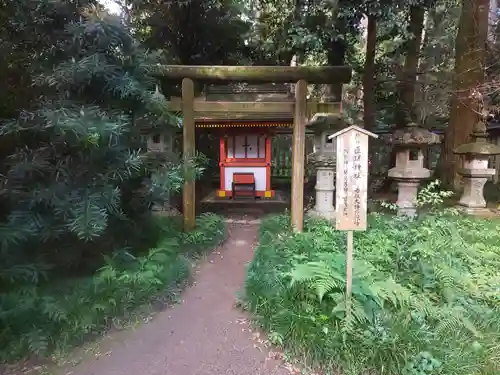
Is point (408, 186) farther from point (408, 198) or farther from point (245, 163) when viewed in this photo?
point (245, 163)

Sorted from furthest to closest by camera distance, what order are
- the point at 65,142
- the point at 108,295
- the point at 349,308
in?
the point at 108,295 < the point at 65,142 < the point at 349,308

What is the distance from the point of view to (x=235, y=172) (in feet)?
34.0

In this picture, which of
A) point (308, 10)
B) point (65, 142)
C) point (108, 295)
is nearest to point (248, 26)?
point (308, 10)

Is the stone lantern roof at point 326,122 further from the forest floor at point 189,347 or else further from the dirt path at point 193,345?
the forest floor at point 189,347

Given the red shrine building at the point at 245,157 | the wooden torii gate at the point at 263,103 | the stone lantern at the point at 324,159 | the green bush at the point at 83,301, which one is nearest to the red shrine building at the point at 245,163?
the red shrine building at the point at 245,157

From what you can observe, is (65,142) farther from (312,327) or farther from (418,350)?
(418,350)

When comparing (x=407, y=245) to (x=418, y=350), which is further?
(x=407, y=245)

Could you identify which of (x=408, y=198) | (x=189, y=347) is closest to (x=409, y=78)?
(x=408, y=198)

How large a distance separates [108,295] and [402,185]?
6.72m

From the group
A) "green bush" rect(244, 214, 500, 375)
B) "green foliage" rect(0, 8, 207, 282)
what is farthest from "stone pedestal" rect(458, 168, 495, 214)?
"green foliage" rect(0, 8, 207, 282)

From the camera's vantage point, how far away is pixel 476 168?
8.37 metres

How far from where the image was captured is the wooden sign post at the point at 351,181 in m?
3.82

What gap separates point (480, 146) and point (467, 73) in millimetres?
2504

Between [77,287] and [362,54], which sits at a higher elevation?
[362,54]
